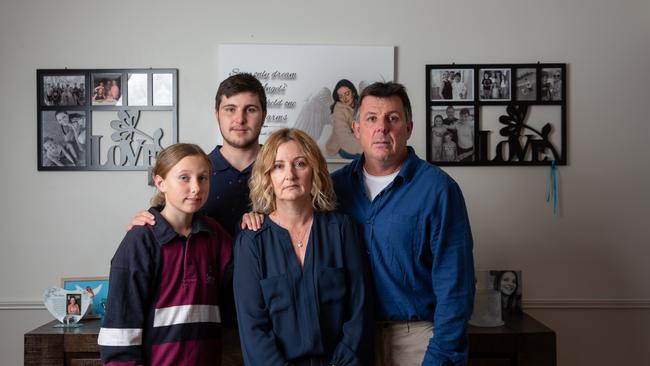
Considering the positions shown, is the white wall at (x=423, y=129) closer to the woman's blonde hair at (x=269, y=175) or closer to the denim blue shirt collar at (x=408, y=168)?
the denim blue shirt collar at (x=408, y=168)

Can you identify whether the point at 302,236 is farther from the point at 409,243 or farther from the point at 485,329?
the point at 485,329

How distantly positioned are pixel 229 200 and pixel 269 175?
0.35 m

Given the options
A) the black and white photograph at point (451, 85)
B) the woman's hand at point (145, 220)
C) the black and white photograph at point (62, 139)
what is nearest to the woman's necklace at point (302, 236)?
the woman's hand at point (145, 220)

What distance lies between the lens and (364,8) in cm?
267

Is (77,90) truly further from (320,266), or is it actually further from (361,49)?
(320,266)

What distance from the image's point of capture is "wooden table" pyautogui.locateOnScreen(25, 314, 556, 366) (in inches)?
86.1

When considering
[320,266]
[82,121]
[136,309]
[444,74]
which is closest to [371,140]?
[320,266]

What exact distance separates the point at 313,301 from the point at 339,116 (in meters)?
Answer: 1.28

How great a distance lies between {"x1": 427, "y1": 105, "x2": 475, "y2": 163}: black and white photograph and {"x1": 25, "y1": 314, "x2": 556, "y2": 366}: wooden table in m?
0.87

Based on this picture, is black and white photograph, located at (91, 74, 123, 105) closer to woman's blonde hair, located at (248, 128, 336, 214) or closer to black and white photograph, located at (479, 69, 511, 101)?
woman's blonde hair, located at (248, 128, 336, 214)

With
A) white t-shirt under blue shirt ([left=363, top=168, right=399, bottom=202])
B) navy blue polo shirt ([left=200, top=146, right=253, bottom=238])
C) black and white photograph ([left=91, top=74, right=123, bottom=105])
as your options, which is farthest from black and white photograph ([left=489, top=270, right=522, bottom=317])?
black and white photograph ([left=91, top=74, right=123, bottom=105])

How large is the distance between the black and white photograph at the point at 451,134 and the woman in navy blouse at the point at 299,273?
3.58 feet

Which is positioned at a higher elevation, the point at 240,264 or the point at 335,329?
the point at 240,264

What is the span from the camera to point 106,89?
2648mm
